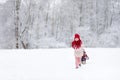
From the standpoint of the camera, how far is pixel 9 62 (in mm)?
14750

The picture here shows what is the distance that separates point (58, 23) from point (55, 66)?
3458cm

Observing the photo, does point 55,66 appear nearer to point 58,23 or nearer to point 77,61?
point 77,61

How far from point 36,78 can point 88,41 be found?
28557 mm

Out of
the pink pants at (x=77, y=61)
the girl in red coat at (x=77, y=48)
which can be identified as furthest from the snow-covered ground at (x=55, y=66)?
the girl in red coat at (x=77, y=48)

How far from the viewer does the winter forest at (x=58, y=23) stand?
32.8 m

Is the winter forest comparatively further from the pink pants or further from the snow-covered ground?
the pink pants

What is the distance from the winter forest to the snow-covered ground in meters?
14.5

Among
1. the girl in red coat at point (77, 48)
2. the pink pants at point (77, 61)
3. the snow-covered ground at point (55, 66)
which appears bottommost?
the snow-covered ground at point (55, 66)

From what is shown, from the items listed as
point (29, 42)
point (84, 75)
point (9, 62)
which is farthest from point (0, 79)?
point (29, 42)

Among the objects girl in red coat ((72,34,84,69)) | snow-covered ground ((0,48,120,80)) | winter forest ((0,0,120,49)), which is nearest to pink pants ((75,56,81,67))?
girl in red coat ((72,34,84,69))

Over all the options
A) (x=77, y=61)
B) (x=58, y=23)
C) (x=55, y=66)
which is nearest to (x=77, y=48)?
(x=77, y=61)

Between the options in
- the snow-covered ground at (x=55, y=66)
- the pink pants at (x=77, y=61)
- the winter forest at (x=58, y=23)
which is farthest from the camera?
the winter forest at (x=58, y=23)

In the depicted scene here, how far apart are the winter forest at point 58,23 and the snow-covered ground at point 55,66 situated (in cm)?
1448

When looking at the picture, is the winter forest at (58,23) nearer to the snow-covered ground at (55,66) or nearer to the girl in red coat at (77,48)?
the snow-covered ground at (55,66)
